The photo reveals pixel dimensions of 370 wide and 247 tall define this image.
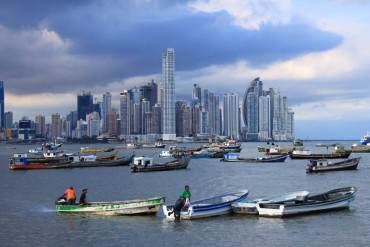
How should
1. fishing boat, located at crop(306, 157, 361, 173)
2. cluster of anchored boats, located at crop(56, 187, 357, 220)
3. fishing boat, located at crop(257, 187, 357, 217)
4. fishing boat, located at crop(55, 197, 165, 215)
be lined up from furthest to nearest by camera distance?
fishing boat, located at crop(306, 157, 361, 173), fishing boat, located at crop(55, 197, 165, 215), fishing boat, located at crop(257, 187, 357, 217), cluster of anchored boats, located at crop(56, 187, 357, 220)

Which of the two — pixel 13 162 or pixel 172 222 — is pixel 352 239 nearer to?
pixel 172 222

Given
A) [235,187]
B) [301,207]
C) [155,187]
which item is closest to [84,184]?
[155,187]

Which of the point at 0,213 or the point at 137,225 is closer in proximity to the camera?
the point at 137,225

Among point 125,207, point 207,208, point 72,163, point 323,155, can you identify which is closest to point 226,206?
point 207,208

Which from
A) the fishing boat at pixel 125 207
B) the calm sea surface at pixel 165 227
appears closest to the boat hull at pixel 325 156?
the calm sea surface at pixel 165 227

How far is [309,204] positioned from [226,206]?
5.92 m

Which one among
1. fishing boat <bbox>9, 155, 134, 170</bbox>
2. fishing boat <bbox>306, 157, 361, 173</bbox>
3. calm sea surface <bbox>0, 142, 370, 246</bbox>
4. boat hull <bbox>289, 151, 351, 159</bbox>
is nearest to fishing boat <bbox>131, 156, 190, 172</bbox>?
fishing boat <bbox>9, 155, 134, 170</bbox>

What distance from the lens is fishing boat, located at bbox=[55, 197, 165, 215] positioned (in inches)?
1560

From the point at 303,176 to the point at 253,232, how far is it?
45.4 m

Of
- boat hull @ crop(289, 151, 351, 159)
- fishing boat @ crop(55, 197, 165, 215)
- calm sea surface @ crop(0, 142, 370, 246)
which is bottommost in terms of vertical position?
calm sea surface @ crop(0, 142, 370, 246)

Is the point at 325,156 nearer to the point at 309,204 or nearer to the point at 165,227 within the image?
the point at 309,204

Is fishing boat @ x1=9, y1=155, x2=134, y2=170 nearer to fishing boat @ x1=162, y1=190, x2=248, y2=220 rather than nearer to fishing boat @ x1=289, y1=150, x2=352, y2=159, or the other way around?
fishing boat @ x1=289, y1=150, x2=352, y2=159

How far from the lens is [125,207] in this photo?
3969 cm

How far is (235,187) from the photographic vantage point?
6366cm
